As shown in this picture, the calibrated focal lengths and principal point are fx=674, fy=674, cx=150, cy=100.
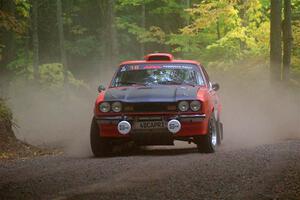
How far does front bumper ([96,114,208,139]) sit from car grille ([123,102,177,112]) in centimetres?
11

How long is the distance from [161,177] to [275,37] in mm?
15014

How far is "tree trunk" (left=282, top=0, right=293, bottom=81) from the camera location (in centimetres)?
2366

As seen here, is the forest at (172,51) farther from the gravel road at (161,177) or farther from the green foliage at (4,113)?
the gravel road at (161,177)

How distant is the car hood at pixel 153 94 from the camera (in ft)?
39.3

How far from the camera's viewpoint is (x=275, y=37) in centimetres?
2275

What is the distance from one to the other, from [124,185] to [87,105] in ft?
106

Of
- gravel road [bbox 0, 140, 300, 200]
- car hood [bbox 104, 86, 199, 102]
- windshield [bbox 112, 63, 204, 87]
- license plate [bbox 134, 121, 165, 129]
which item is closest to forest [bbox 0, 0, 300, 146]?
windshield [bbox 112, 63, 204, 87]

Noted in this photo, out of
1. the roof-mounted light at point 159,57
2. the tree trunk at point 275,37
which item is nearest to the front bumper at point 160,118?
the roof-mounted light at point 159,57

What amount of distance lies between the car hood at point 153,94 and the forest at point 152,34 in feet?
17.1

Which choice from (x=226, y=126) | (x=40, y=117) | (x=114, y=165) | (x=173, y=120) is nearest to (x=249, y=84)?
(x=226, y=126)

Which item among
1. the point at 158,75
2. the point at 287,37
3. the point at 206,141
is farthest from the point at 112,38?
the point at 206,141

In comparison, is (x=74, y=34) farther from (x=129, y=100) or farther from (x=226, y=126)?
(x=129, y=100)

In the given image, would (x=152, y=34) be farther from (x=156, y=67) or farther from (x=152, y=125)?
(x=152, y=125)

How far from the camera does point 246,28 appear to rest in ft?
92.2
